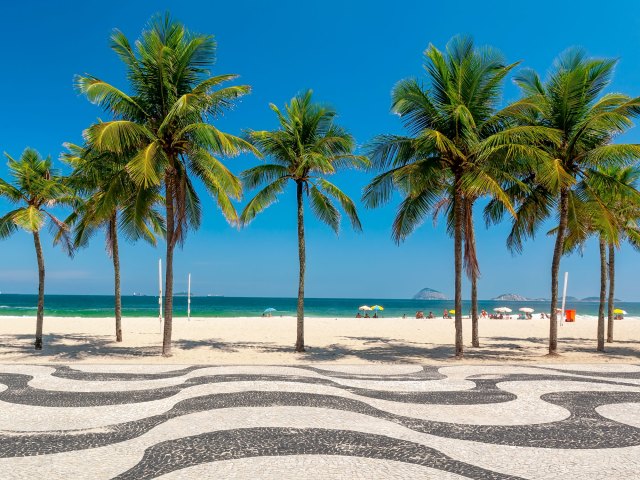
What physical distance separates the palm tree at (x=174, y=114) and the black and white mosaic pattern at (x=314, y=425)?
5.62 meters

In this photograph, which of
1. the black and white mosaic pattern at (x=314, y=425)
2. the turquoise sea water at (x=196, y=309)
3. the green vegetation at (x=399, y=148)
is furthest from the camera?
the turquoise sea water at (x=196, y=309)

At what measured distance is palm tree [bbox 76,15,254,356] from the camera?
46.2 ft

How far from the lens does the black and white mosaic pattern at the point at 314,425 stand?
5398 millimetres

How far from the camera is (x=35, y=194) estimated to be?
17094 millimetres

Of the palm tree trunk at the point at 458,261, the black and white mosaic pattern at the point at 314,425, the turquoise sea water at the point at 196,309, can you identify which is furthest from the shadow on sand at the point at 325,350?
the turquoise sea water at the point at 196,309

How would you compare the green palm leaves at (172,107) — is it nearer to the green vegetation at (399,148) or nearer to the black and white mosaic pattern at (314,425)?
the green vegetation at (399,148)

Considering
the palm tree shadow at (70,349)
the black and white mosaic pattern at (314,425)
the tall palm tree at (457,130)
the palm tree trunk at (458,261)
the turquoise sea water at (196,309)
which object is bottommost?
the turquoise sea water at (196,309)

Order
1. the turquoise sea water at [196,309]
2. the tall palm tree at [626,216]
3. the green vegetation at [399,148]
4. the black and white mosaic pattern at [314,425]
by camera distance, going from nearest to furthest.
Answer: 1. the black and white mosaic pattern at [314,425]
2. the green vegetation at [399,148]
3. the tall palm tree at [626,216]
4. the turquoise sea water at [196,309]

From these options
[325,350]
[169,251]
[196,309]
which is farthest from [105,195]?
[196,309]

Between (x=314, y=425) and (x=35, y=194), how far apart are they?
14771 mm

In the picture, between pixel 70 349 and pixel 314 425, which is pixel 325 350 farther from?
pixel 314 425

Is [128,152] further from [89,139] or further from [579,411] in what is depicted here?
[579,411]

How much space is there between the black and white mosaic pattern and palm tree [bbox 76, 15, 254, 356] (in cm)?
562

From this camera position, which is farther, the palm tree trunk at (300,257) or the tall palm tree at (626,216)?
the tall palm tree at (626,216)
